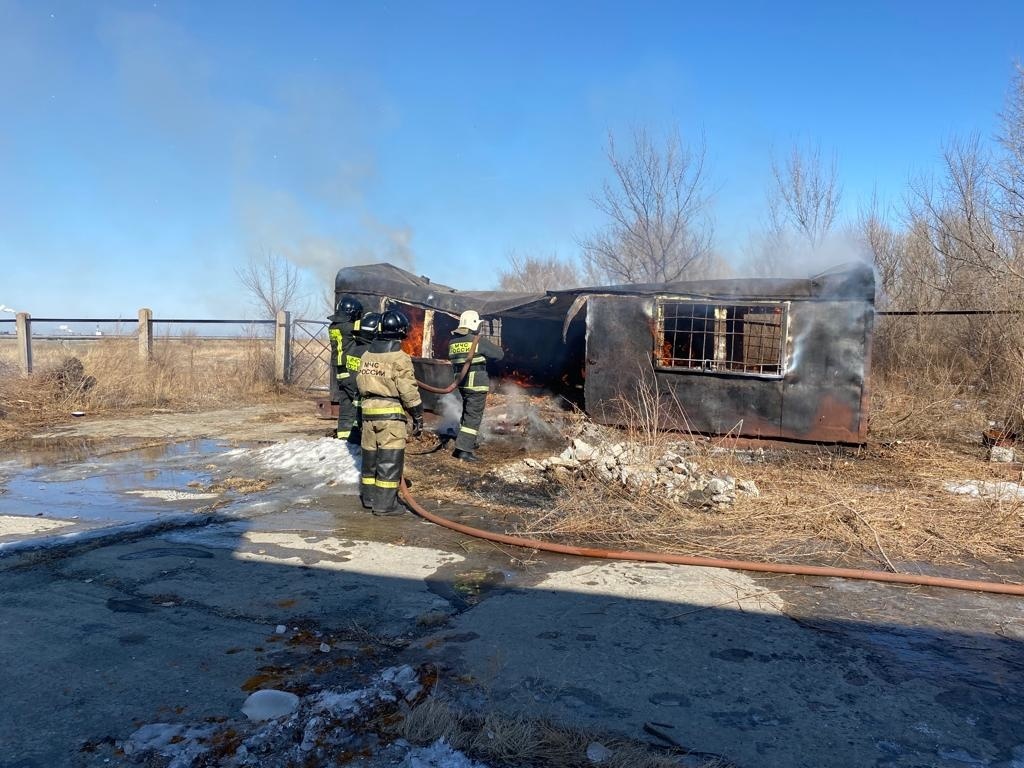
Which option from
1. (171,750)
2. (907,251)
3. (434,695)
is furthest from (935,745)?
(907,251)

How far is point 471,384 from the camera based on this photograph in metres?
7.88

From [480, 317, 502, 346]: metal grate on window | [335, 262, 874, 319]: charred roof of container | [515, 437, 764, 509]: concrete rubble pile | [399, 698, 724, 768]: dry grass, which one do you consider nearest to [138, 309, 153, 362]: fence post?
[335, 262, 874, 319]: charred roof of container

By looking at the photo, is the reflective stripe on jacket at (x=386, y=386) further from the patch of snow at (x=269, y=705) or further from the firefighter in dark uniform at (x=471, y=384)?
the patch of snow at (x=269, y=705)

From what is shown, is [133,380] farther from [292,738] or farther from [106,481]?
[292,738]

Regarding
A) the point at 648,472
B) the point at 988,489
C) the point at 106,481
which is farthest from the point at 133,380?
the point at 988,489

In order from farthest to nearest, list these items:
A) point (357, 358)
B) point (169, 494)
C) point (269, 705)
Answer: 1. point (357, 358)
2. point (169, 494)
3. point (269, 705)

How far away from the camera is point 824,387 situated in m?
7.88

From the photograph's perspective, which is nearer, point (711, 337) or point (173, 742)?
point (173, 742)

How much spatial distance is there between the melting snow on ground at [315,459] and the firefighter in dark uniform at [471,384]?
1.29m

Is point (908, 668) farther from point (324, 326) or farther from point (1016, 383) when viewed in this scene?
point (324, 326)

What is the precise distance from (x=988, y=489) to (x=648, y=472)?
10.5 feet

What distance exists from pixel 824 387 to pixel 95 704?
25.2 ft

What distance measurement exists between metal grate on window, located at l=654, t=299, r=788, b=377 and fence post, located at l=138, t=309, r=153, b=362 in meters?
11.8

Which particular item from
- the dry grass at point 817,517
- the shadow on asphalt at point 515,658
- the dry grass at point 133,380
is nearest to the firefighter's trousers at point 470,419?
the dry grass at point 817,517
